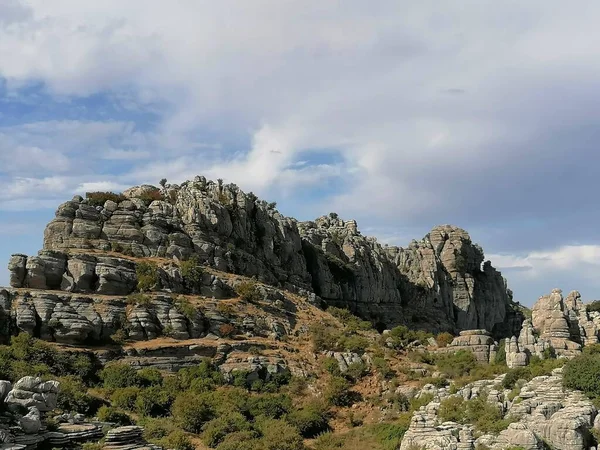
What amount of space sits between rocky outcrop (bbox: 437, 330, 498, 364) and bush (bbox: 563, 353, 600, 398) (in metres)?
13.5

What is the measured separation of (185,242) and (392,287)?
3364 centimetres

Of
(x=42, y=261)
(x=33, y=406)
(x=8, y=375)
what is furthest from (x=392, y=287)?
(x=33, y=406)

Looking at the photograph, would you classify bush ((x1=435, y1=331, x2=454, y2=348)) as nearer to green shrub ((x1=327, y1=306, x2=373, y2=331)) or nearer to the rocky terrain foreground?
the rocky terrain foreground

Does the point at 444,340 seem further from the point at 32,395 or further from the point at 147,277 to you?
the point at 32,395

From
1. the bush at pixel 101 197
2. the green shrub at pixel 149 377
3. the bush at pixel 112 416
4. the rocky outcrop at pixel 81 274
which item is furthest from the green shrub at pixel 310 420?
the bush at pixel 101 197

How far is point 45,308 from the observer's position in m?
40.4

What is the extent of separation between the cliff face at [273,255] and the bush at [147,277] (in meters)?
0.63

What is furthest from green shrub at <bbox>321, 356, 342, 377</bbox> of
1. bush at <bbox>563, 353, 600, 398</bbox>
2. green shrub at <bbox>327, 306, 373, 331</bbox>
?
bush at <bbox>563, 353, 600, 398</bbox>

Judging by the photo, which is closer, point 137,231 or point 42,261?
point 42,261

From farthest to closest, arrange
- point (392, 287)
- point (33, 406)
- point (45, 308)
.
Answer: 1. point (392, 287)
2. point (45, 308)
3. point (33, 406)

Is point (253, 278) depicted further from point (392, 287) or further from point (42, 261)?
point (392, 287)

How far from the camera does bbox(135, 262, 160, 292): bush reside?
45.6 m

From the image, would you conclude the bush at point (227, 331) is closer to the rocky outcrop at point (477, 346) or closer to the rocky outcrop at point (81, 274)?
the rocky outcrop at point (81, 274)

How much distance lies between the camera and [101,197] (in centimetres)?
5300
